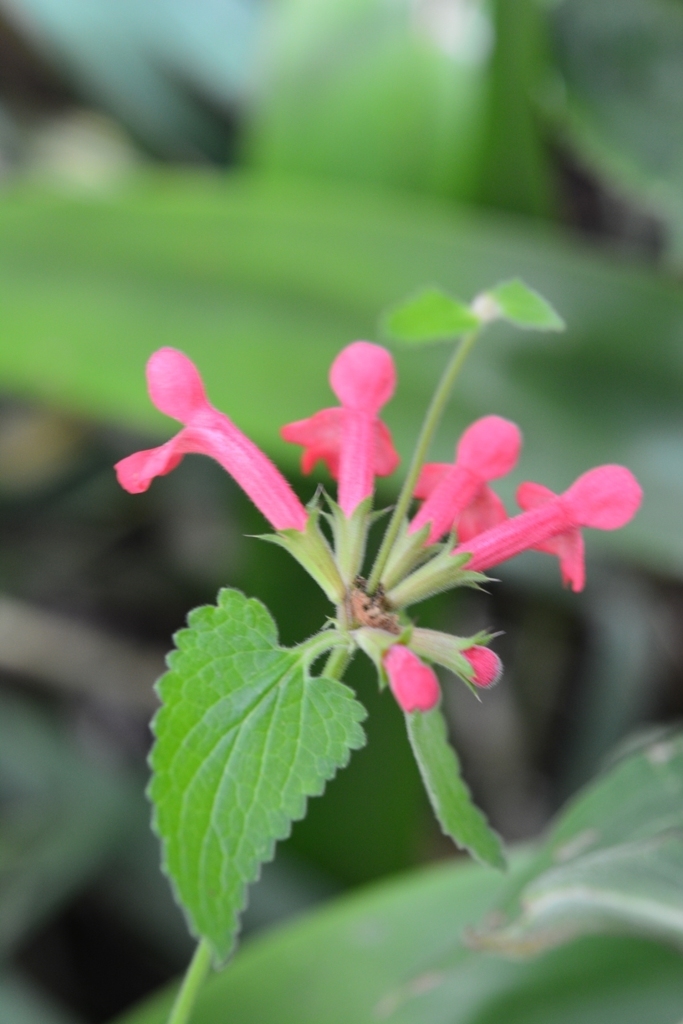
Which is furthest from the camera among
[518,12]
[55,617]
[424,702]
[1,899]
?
[55,617]

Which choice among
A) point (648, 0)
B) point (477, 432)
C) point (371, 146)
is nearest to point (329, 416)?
point (477, 432)

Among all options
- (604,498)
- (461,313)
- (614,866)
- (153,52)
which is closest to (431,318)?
(461,313)

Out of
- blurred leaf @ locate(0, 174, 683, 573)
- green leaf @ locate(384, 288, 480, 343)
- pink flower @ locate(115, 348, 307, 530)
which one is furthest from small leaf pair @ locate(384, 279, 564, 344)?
blurred leaf @ locate(0, 174, 683, 573)

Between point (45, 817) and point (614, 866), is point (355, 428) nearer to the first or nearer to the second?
point (614, 866)

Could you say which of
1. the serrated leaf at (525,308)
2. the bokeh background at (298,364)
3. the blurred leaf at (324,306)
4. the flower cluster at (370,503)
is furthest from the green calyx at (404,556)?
the blurred leaf at (324,306)

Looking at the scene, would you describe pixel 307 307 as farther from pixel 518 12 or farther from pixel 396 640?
pixel 396 640
